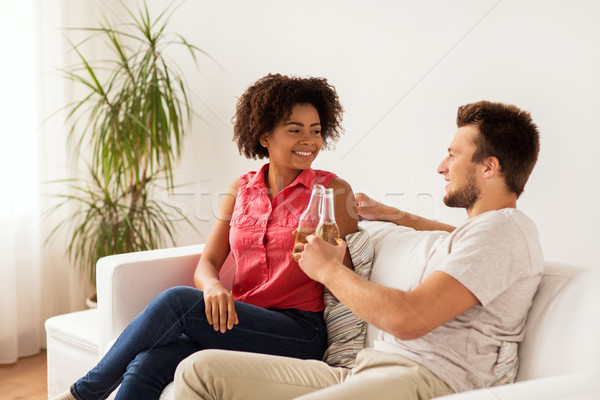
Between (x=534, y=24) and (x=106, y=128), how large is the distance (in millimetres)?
2017

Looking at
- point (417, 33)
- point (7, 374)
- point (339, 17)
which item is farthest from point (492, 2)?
point (7, 374)

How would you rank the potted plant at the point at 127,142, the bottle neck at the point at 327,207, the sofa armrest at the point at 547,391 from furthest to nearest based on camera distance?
1. the potted plant at the point at 127,142
2. the bottle neck at the point at 327,207
3. the sofa armrest at the point at 547,391

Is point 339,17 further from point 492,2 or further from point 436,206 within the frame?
point 436,206

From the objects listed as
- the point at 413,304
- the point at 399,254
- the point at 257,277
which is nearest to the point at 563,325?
the point at 413,304

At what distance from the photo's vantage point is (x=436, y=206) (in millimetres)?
2107

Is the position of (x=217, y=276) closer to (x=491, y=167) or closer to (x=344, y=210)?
(x=344, y=210)

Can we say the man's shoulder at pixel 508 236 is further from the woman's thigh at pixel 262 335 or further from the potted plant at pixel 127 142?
the potted plant at pixel 127 142

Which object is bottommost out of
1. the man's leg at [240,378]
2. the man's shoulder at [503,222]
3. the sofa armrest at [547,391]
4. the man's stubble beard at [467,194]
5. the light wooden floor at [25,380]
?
the light wooden floor at [25,380]

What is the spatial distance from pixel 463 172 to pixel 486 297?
33cm

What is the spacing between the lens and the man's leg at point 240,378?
4.31 ft

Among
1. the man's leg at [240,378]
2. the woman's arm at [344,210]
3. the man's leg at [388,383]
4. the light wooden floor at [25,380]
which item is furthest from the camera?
the light wooden floor at [25,380]

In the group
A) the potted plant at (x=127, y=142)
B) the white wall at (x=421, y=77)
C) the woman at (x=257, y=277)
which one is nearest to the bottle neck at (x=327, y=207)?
the woman at (x=257, y=277)

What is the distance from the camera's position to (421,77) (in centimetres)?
210

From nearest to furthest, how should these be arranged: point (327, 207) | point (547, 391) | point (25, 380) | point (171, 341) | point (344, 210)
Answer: point (547, 391), point (327, 207), point (171, 341), point (344, 210), point (25, 380)
